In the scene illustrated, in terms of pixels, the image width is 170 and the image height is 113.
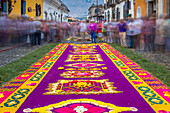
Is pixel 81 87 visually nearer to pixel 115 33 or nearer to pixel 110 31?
pixel 115 33

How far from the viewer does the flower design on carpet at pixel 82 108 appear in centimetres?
327

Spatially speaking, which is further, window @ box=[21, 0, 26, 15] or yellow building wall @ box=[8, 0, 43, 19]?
window @ box=[21, 0, 26, 15]

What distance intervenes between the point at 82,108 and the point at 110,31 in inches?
522

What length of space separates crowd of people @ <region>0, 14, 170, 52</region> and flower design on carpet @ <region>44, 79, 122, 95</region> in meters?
2.72

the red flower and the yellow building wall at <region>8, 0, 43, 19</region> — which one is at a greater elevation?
the yellow building wall at <region>8, 0, 43, 19</region>

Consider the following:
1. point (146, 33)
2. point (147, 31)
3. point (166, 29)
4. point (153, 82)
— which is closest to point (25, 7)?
point (146, 33)

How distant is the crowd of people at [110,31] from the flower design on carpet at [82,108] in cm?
357

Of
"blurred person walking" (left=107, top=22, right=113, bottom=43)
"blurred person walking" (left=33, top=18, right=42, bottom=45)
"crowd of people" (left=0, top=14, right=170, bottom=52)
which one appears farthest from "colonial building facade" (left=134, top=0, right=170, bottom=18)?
"blurred person walking" (left=33, top=18, right=42, bottom=45)

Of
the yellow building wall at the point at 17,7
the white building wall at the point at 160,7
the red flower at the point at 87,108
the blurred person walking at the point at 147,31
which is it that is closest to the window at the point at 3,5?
the yellow building wall at the point at 17,7

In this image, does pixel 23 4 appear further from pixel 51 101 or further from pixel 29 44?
pixel 51 101

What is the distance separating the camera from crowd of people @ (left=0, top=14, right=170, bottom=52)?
22.3 ft

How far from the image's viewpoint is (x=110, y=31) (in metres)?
16.2

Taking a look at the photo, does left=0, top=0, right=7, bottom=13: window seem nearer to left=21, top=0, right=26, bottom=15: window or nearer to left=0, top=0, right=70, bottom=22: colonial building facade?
left=0, top=0, right=70, bottom=22: colonial building facade

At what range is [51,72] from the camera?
592cm
